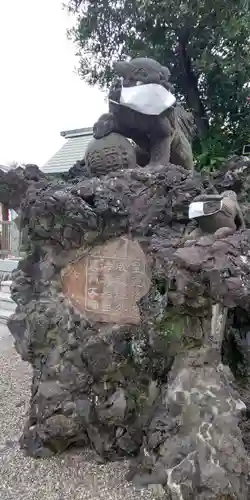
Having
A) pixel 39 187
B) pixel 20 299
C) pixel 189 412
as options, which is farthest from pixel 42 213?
pixel 189 412

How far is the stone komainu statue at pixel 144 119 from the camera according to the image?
105 inches

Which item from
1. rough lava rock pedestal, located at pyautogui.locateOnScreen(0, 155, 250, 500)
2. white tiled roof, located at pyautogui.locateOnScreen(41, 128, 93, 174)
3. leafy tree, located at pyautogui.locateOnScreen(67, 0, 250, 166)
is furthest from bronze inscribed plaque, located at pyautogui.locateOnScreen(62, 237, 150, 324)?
white tiled roof, located at pyautogui.locateOnScreen(41, 128, 93, 174)

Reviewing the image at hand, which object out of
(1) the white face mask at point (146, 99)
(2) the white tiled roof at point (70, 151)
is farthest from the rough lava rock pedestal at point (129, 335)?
(2) the white tiled roof at point (70, 151)

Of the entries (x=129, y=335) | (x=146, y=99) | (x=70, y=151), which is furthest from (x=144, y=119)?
(x=70, y=151)

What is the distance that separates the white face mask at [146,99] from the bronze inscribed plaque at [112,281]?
0.79m

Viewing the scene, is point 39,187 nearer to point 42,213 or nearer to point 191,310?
point 42,213

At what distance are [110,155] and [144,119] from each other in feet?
1.01

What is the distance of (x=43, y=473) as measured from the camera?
2322mm

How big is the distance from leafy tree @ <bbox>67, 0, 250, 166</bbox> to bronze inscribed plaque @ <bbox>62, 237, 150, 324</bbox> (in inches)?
240

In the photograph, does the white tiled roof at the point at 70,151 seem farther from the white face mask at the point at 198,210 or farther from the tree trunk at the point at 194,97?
the white face mask at the point at 198,210

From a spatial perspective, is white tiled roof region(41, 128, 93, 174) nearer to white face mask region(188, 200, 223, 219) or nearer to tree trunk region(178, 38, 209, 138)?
tree trunk region(178, 38, 209, 138)

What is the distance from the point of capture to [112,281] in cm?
244

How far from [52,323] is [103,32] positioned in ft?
23.8

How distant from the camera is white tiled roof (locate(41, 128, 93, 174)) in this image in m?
10.5
